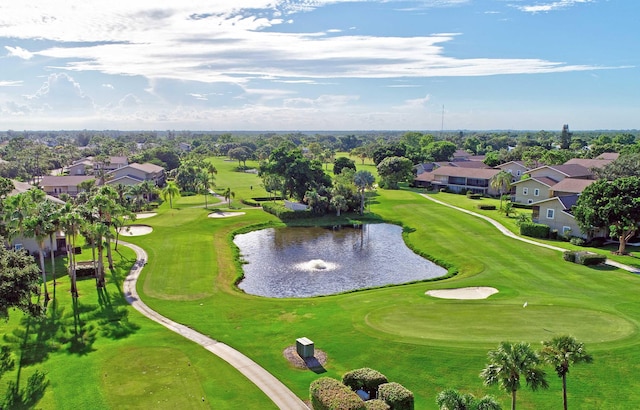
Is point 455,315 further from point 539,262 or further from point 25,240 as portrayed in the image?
point 25,240

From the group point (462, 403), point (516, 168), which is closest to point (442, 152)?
point (516, 168)

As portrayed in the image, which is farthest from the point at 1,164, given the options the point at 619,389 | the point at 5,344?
the point at 619,389

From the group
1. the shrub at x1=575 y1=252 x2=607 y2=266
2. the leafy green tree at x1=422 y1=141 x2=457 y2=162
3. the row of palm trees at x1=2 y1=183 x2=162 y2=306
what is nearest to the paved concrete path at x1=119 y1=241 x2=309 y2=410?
the row of palm trees at x1=2 y1=183 x2=162 y2=306

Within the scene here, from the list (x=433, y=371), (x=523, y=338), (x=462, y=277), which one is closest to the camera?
(x=433, y=371)

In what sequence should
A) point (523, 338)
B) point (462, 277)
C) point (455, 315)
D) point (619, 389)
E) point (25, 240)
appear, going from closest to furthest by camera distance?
point (619, 389) → point (523, 338) → point (455, 315) → point (462, 277) → point (25, 240)

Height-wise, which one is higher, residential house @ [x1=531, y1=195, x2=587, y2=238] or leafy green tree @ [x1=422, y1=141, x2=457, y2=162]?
leafy green tree @ [x1=422, y1=141, x2=457, y2=162]

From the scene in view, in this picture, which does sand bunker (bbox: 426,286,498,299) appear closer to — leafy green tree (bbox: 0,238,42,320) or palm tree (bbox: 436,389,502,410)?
palm tree (bbox: 436,389,502,410)
